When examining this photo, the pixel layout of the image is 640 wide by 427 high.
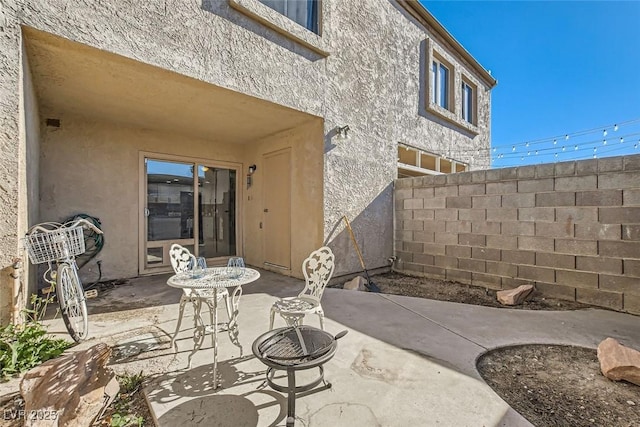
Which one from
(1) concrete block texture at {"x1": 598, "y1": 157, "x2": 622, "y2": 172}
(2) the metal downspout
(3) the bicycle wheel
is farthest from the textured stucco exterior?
(1) concrete block texture at {"x1": 598, "y1": 157, "x2": 622, "y2": 172}

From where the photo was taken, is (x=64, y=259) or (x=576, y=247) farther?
(x=576, y=247)

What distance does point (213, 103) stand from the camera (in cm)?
431

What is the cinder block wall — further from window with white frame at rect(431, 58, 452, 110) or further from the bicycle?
the bicycle

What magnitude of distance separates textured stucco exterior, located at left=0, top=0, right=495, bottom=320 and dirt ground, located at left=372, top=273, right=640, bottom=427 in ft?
10.4

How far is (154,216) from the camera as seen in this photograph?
18.8 ft

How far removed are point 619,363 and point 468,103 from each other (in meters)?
9.24

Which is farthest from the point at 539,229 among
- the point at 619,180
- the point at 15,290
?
the point at 15,290

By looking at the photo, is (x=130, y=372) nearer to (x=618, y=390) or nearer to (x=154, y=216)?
(x=618, y=390)

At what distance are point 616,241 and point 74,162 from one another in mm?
8284

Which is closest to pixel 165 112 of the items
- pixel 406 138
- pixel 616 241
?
pixel 406 138

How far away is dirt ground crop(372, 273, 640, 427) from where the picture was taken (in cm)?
183

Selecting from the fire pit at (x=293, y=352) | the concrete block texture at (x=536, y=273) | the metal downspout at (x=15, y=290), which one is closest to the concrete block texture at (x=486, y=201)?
the concrete block texture at (x=536, y=273)

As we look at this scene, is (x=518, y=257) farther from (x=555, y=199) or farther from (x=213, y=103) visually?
(x=213, y=103)

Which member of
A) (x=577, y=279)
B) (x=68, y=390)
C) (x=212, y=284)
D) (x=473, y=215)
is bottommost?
(x=68, y=390)
